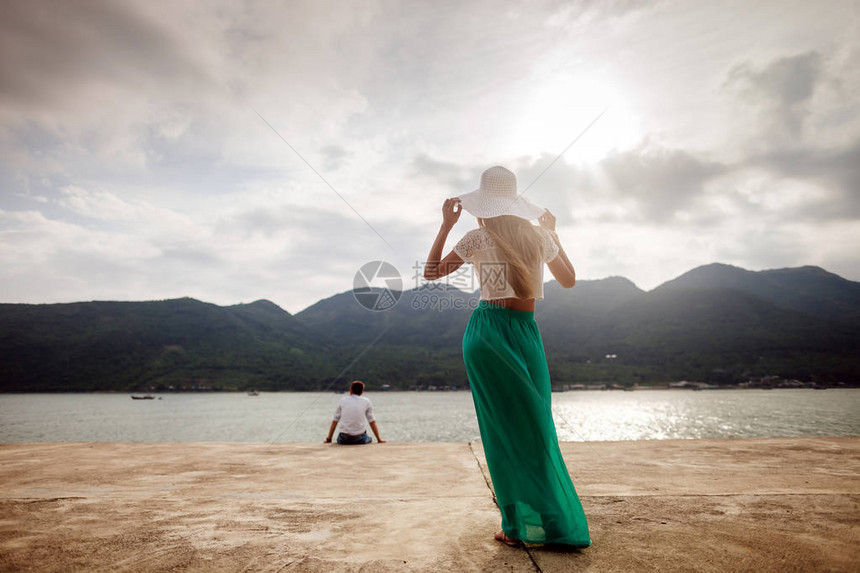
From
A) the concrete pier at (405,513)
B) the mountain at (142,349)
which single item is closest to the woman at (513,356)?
the concrete pier at (405,513)

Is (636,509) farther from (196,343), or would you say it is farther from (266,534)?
(196,343)

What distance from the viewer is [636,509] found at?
268cm

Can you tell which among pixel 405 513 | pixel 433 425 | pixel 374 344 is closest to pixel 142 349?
pixel 374 344

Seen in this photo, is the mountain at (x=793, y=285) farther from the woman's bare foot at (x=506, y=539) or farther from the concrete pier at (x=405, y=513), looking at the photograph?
the woman's bare foot at (x=506, y=539)

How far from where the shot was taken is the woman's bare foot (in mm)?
2217

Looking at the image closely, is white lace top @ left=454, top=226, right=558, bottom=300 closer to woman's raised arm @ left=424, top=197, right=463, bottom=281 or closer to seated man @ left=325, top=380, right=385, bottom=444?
woman's raised arm @ left=424, top=197, right=463, bottom=281

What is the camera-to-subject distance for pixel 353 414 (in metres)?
7.27

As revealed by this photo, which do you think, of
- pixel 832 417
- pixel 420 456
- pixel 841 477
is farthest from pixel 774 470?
pixel 832 417

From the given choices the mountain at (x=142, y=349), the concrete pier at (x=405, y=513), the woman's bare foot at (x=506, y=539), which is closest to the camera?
the concrete pier at (x=405, y=513)

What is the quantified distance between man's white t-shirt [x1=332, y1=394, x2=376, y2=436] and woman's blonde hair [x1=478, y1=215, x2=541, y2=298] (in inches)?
206

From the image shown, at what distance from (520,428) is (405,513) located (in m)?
0.97

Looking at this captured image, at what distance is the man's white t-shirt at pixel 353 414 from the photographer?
7164 mm

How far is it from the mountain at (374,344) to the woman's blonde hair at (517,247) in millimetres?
81979

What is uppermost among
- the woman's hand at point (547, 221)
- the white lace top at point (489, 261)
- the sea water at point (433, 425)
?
the woman's hand at point (547, 221)
